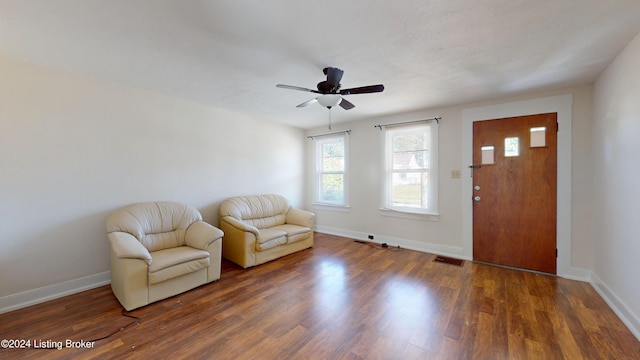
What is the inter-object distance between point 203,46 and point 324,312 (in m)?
2.67

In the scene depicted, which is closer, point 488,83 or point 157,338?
point 157,338

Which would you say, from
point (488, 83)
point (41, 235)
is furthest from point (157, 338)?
point (488, 83)

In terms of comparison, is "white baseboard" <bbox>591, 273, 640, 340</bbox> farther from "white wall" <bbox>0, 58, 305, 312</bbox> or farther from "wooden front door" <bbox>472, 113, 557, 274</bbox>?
"white wall" <bbox>0, 58, 305, 312</bbox>

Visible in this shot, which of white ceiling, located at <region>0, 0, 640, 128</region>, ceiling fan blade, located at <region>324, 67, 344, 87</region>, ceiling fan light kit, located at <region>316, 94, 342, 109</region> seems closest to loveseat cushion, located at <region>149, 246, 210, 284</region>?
white ceiling, located at <region>0, 0, 640, 128</region>

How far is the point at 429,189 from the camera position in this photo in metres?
4.15

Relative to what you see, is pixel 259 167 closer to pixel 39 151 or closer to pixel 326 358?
pixel 39 151

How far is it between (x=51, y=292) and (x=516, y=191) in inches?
225

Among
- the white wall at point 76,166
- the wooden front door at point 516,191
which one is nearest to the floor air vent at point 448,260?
the wooden front door at point 516,191

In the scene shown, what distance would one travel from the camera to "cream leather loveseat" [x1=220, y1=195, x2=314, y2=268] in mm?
3465

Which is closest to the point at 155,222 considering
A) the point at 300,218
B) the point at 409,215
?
the point at 300,218

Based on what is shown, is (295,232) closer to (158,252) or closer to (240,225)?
(240,225)

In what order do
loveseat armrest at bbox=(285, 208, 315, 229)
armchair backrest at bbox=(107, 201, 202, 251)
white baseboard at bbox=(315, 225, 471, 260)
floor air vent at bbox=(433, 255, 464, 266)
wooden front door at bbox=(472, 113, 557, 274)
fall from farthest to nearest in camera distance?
1. loveseat armrest at bbox=(285, 208, 315, 229)
2. white baseboard at bbox=(315, 225, 471, 260)
3. floor air vent at bbox=(433, 255, 464, 266)
4. wooden front door at bbox=(472, 113, 557, 274)
5. armchair backrest at bbox=(107, 201, 202, 251)

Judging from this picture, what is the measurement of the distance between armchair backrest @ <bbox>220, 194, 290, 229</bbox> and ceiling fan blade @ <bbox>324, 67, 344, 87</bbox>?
252 centimetres

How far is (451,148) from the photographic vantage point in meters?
3.91
